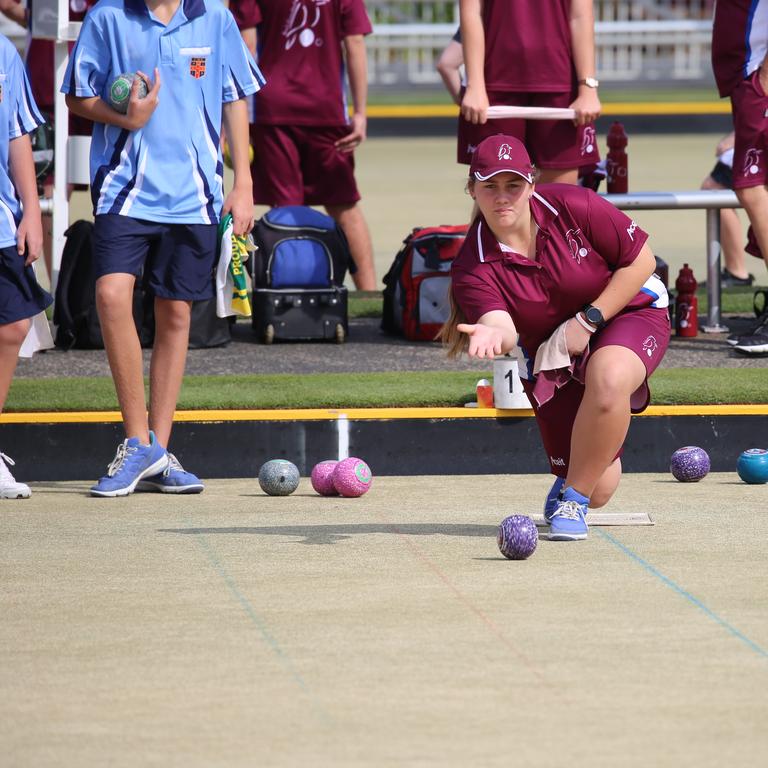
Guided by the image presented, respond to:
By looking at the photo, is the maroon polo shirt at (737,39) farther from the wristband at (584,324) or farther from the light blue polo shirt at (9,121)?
the light blue polo shirt at (9,121)

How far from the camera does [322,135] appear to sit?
918 cm

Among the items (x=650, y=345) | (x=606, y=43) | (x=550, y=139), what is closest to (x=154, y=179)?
(x=650, y=345)

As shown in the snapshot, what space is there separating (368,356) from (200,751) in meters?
4.88

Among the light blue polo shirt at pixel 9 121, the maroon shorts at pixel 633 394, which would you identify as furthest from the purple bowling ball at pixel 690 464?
the light blue polo shirt at pixel 9 121

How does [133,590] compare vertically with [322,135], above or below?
below

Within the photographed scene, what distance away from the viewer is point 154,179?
6.26 metres

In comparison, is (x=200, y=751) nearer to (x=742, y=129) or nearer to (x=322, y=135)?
(x=742, y=129)

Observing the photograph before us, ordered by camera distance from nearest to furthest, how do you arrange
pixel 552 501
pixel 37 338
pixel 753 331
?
pixel 552 501 < pixel 37 338 < pixel 753 331

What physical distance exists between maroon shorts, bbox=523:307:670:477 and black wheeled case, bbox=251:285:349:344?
9.47 feet

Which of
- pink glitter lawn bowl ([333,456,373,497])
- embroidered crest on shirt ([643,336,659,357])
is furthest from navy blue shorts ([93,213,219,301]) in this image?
embroidered crest on shirt ([643,336,659,357])

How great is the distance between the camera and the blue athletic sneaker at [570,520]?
17.8ft

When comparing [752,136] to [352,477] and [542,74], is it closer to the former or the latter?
[542,74]

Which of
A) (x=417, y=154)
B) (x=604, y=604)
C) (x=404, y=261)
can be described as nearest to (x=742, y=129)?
(x=404, y=261)

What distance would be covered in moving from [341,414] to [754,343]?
209 cm
